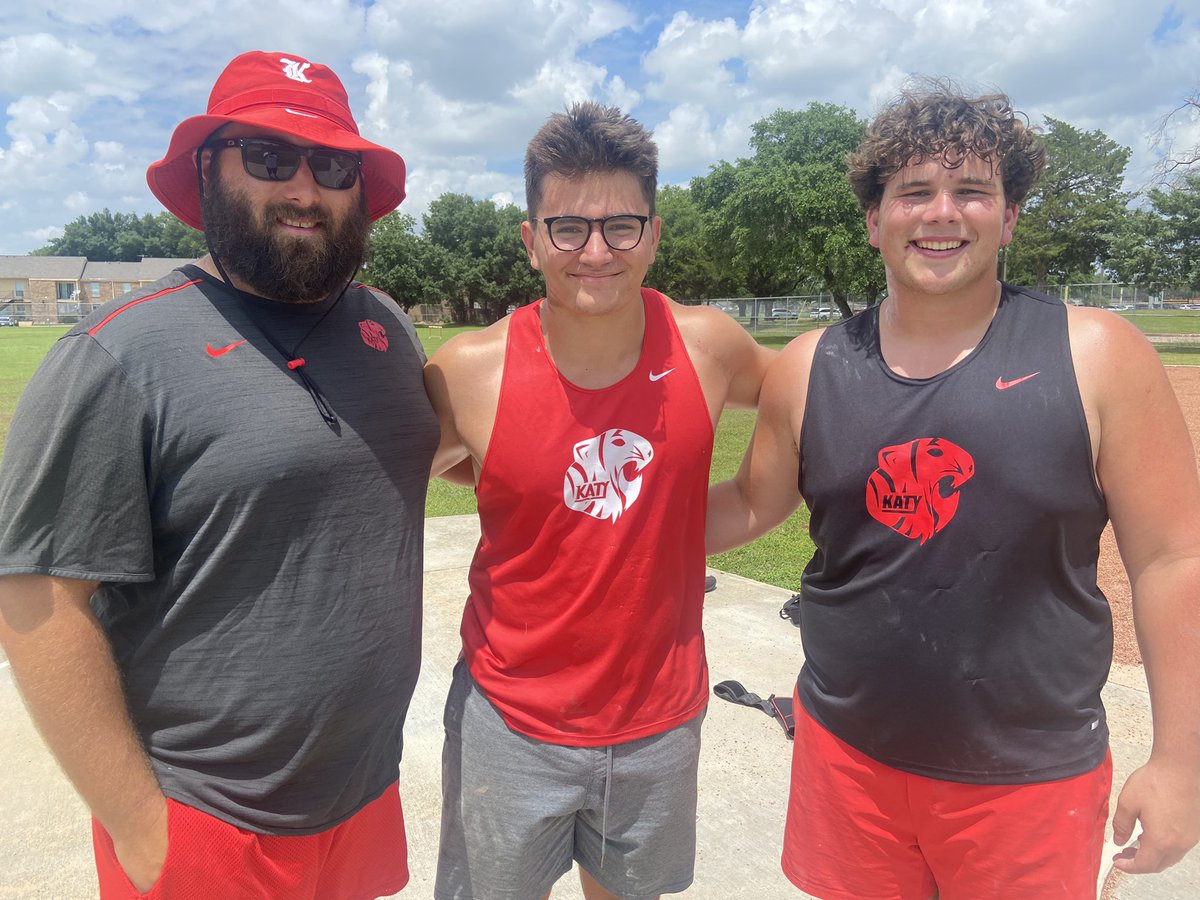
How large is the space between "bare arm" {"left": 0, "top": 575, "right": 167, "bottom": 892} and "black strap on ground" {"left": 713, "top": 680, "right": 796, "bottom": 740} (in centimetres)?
269

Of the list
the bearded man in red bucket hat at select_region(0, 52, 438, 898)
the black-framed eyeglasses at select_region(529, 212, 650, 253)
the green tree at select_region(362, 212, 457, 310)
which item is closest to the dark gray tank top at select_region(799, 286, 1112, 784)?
the black-framed eyeglasses at select_region(529, 212, 650, 253)

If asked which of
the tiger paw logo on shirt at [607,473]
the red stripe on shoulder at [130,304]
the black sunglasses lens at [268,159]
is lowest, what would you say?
the tiger paw logo on shirt at [607,473]

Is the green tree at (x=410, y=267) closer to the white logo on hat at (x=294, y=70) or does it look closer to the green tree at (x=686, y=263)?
the green tree at (x=686, y=263)

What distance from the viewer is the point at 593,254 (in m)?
2.07

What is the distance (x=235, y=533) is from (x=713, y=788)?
2.33 metres

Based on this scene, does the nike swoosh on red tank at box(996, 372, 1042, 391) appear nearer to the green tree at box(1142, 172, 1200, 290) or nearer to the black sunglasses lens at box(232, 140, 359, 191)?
the black sunglasses lens at box(232, 140, 359, 191)

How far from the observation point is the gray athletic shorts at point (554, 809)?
82.5 inches

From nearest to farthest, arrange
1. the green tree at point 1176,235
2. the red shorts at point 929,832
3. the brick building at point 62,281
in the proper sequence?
the red shorts at point 929,832
the green tree at point 1176,235
the brick building at point 62,281

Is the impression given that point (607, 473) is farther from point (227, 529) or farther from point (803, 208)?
point (803, 208)

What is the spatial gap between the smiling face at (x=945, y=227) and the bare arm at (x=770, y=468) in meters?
0.31

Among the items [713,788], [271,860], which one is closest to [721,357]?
[271,860]

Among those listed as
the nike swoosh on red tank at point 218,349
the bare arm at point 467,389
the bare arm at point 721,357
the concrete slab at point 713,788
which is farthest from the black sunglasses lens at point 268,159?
the concrete slab at point 713,788

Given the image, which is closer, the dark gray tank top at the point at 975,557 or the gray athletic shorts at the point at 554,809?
the dark gray tank top at the point at 975,557

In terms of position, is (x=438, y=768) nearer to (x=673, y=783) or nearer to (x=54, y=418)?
(x=673, y=783)
